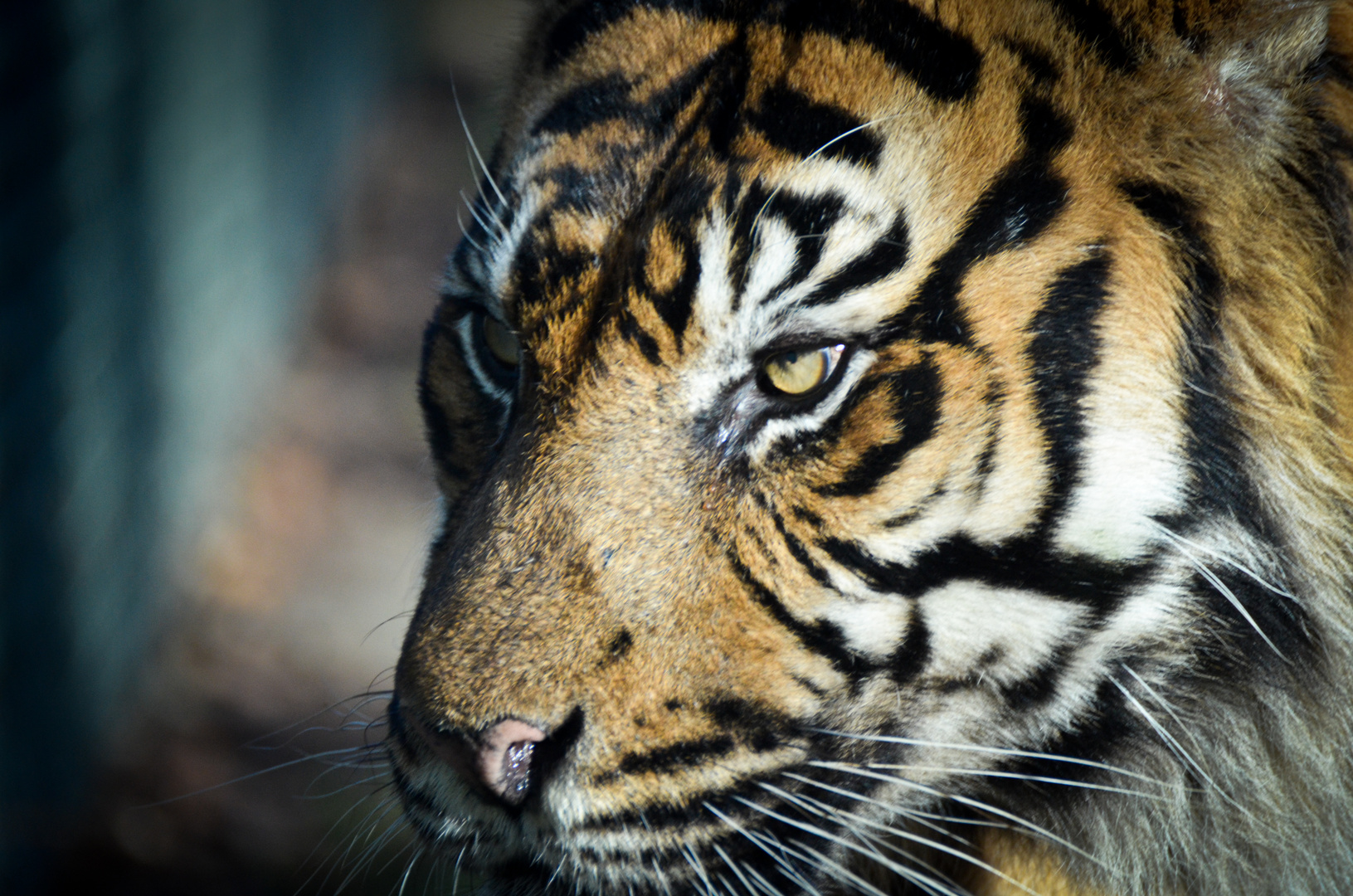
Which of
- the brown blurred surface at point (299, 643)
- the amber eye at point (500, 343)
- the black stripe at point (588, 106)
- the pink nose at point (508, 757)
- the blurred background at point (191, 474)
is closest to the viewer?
the pink nose at point (508, 757)

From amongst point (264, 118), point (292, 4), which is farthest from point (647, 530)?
point (292, 4)

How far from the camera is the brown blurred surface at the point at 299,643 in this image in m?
2.70

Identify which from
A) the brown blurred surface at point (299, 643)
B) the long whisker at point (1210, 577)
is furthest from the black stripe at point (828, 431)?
the brown blurred surface at point (299, 643)

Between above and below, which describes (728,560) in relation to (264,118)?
below

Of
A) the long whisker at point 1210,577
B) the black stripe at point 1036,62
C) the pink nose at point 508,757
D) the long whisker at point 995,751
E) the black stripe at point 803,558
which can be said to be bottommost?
the pink nose at point 508,757

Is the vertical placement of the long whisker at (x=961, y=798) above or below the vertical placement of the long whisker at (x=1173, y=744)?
below

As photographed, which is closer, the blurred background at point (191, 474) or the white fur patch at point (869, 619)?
the white fur patch at point (869, 619)

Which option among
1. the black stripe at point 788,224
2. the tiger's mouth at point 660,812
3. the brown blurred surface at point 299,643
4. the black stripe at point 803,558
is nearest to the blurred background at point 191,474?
the brown blurred surface at point 299,643

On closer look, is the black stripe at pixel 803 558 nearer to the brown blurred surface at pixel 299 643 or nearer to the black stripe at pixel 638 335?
the black stripe at pixel 638 335

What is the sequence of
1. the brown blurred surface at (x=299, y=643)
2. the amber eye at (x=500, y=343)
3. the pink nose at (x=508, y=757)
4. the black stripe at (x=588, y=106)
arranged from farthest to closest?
the brown blurred surface at (x=299, y=643) < the amber eye at (x=500, y=343) < the black stripe at (x=588, y=106) < the pink nose at (x=508, y=757)

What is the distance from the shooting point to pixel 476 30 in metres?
7.28

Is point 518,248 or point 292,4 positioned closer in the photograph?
point 518,248

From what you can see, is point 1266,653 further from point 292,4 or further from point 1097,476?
point 292,4

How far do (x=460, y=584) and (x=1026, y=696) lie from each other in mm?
621
